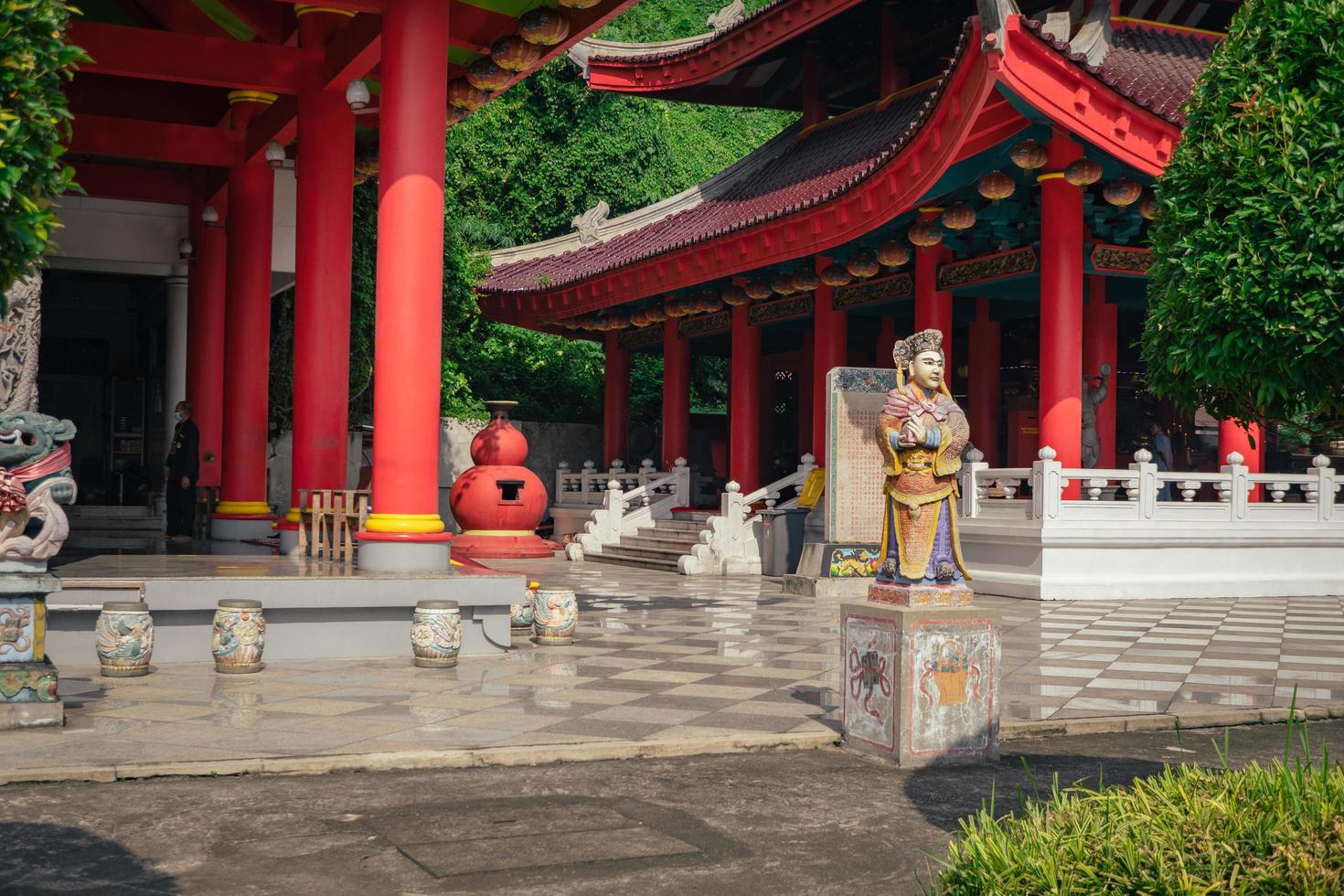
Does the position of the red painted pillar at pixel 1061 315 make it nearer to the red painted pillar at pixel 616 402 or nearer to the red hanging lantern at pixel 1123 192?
the red hanging lantern at pixel 1123 192

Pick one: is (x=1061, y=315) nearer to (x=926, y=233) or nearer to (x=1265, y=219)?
(x=926, y=233)

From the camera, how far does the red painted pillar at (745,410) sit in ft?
71.2

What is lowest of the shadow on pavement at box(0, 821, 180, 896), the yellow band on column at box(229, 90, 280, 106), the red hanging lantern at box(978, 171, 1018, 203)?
the shadow on pavement at box(0, 821, 180, 896)

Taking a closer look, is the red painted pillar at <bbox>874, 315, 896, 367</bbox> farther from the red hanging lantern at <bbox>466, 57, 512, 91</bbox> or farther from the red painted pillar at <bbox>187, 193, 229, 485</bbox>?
the red hanging lantern at <bbox>466, 57, 512, 91</bbox>

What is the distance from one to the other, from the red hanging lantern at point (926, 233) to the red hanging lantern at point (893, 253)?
31.9 inches

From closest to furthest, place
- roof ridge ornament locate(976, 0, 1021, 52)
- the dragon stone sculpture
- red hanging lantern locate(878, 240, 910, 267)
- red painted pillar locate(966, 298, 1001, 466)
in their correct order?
1. the dragon stone sculpture
2. roof ridge ornament locate(976, 0, 1021, 52)
3. red hanging lantern locate(878, 240, 910, 267)
4. red painted pillar locate(966, 298, 1001, 466)

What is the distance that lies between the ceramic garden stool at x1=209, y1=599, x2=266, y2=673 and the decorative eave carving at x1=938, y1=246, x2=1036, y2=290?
36.7ft

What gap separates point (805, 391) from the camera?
24.0 m

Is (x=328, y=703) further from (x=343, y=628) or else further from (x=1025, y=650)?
(x=1025, y=650)

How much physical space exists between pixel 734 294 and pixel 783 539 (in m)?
5.27

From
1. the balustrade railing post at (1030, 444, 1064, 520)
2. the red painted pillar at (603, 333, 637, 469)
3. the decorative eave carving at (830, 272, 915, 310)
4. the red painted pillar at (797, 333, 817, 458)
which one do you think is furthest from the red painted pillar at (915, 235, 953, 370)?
the red painted pillar at (603, 333, 637, 469)

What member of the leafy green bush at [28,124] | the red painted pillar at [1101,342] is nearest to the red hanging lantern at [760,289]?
the red painted pillar at [1101,342]

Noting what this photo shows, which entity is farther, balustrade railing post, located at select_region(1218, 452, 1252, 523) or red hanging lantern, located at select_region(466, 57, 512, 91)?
balustrade railing post, located at select_region(1218, 452, 1252, 523)

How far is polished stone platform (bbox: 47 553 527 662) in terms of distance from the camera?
909cm
